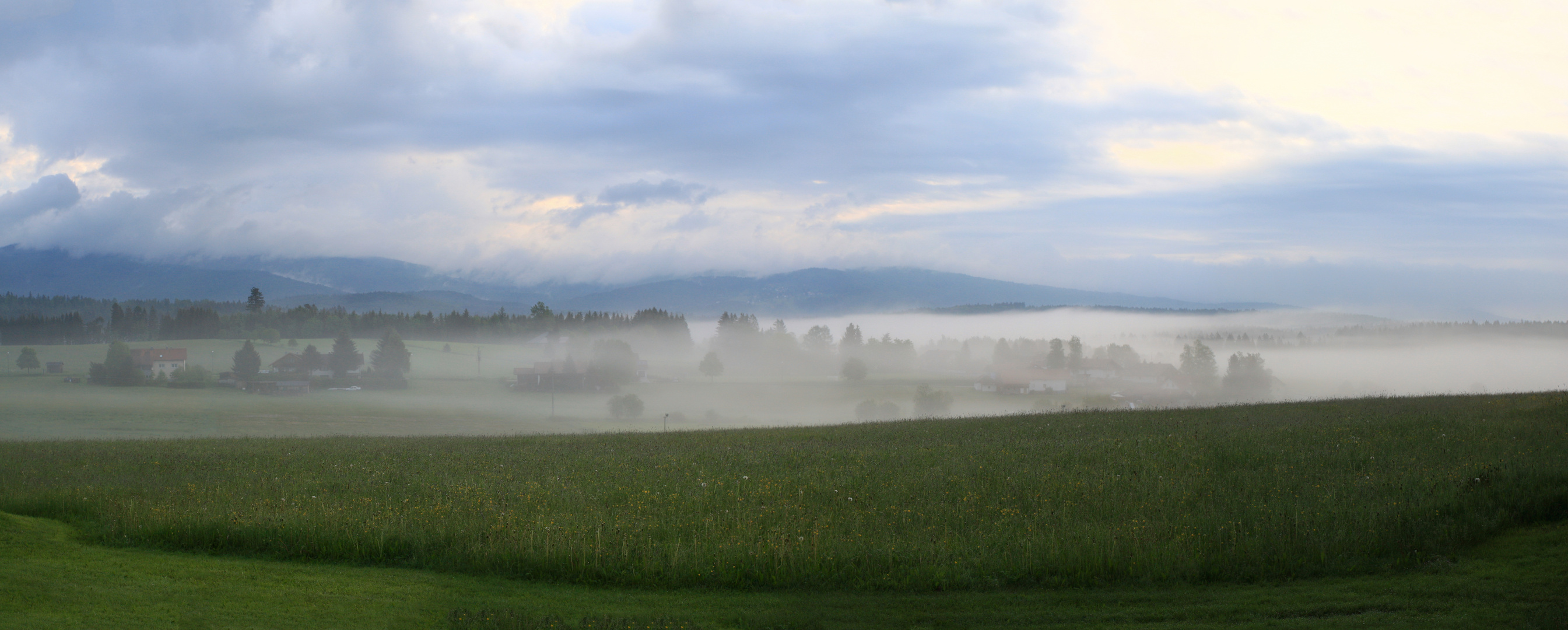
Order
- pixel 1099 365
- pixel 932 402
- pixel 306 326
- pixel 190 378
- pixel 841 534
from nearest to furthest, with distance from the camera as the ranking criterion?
pixel 841 534 → pixel 190 378 → pixel 932 402 → pixel 1099 365 → pixel 306 326

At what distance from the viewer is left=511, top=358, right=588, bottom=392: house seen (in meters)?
110

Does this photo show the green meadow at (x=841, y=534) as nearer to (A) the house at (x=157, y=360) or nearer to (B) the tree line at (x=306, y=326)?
(A) the house at (x=157, y=360)

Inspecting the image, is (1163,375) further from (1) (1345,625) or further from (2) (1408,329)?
(1) (1345,625)

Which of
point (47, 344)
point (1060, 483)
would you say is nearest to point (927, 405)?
point (1060, 483)

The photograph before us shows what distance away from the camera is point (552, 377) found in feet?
361

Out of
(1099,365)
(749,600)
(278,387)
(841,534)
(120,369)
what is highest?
(1099,365)

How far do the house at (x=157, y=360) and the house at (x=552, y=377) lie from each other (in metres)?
40.4

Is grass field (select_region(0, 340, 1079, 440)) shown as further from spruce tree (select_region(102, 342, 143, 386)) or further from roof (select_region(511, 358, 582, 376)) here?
spruce tree (select_region(102, 342, 143, 386))

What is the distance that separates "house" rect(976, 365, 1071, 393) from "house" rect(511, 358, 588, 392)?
55950 mm

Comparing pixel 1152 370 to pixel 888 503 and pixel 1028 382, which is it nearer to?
pixel 1028 382

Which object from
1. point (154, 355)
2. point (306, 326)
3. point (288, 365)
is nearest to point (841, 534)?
point (288, 365)

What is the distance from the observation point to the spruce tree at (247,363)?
337 ft

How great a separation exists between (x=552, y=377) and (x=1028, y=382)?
6414cm

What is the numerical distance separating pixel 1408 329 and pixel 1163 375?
98.3 metres
